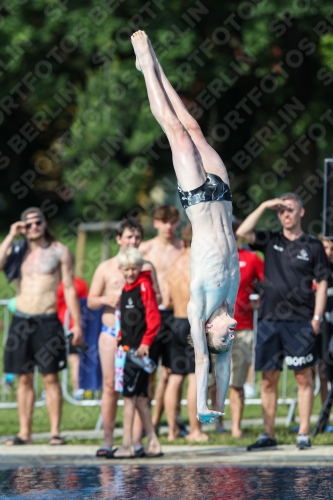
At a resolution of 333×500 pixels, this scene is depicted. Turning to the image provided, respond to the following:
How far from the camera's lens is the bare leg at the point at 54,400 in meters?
10.8

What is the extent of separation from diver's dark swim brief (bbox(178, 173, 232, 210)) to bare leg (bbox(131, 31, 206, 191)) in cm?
4

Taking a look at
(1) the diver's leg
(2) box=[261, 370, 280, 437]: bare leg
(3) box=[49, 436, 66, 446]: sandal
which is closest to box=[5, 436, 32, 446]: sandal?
(3) box=[49, 436, 66, 446]: sandal

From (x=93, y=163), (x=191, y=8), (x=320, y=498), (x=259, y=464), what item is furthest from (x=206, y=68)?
(x=320, y=498)

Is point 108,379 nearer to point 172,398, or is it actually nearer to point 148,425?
point 148,425

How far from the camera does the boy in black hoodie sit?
9711 mm

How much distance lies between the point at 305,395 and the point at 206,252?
3.43 metres

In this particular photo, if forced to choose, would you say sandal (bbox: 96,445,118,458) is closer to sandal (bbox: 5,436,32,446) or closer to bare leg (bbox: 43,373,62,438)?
bare leg (bbox: 43,373,62,438)

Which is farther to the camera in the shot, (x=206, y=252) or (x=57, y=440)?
(x=57, y=440)

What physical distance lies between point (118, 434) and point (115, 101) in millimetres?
10389

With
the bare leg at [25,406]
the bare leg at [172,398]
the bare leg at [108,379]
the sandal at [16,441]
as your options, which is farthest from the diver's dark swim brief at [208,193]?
the sandal at [16,441]

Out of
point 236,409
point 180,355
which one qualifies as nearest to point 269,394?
point 236,409

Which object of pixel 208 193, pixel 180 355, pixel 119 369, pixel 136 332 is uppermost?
pixel 208 193

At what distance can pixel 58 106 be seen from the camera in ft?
80.7

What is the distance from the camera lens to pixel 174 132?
7520 mm
